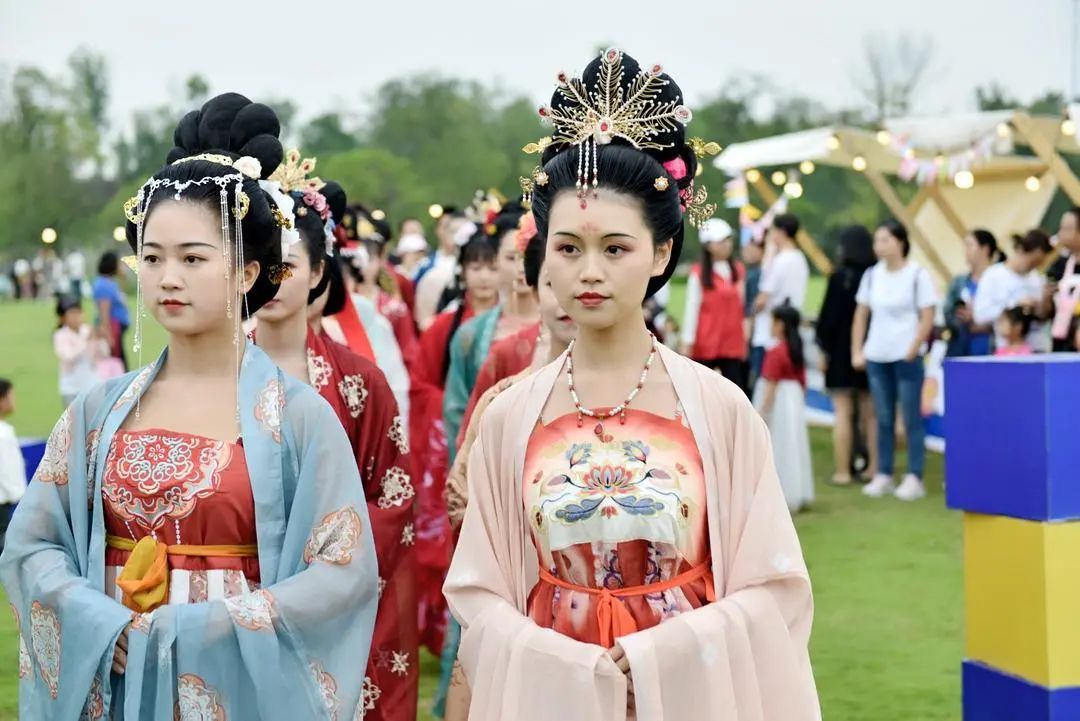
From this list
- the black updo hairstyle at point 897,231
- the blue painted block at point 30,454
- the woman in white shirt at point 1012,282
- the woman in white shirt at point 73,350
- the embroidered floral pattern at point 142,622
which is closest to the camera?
the embroidered floral pattern at point 142,622

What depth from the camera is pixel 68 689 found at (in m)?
2.58

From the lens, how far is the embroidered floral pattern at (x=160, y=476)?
263 centimetres

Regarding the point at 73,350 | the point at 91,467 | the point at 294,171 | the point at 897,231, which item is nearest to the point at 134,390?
the point at 91,467

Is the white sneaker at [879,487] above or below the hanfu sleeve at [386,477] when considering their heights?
below

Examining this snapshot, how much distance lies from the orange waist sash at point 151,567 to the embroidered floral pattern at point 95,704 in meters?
0.14

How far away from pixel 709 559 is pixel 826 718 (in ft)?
7.78

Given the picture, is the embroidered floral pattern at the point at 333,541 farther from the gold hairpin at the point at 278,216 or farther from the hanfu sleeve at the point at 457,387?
the hanfu sleeve at the point at 457,387

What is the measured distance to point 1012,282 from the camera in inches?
348

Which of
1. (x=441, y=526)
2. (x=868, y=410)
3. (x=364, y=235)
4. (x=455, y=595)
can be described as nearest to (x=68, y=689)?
(x=455, y=595)

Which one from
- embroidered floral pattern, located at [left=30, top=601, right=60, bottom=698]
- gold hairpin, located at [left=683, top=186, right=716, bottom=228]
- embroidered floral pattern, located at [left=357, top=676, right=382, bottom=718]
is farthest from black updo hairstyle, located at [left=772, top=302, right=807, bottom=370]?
embroidered floral pattern, located at [left=30, top=601, right=60, bottom=698]

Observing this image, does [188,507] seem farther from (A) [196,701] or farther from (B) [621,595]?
(B) [621,595]

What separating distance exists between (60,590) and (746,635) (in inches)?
46.6

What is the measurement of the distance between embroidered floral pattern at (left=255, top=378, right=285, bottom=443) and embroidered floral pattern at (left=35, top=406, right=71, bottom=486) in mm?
362

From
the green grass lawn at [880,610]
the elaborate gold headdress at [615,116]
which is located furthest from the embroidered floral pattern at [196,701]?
the green grass lawn at [880,610]
